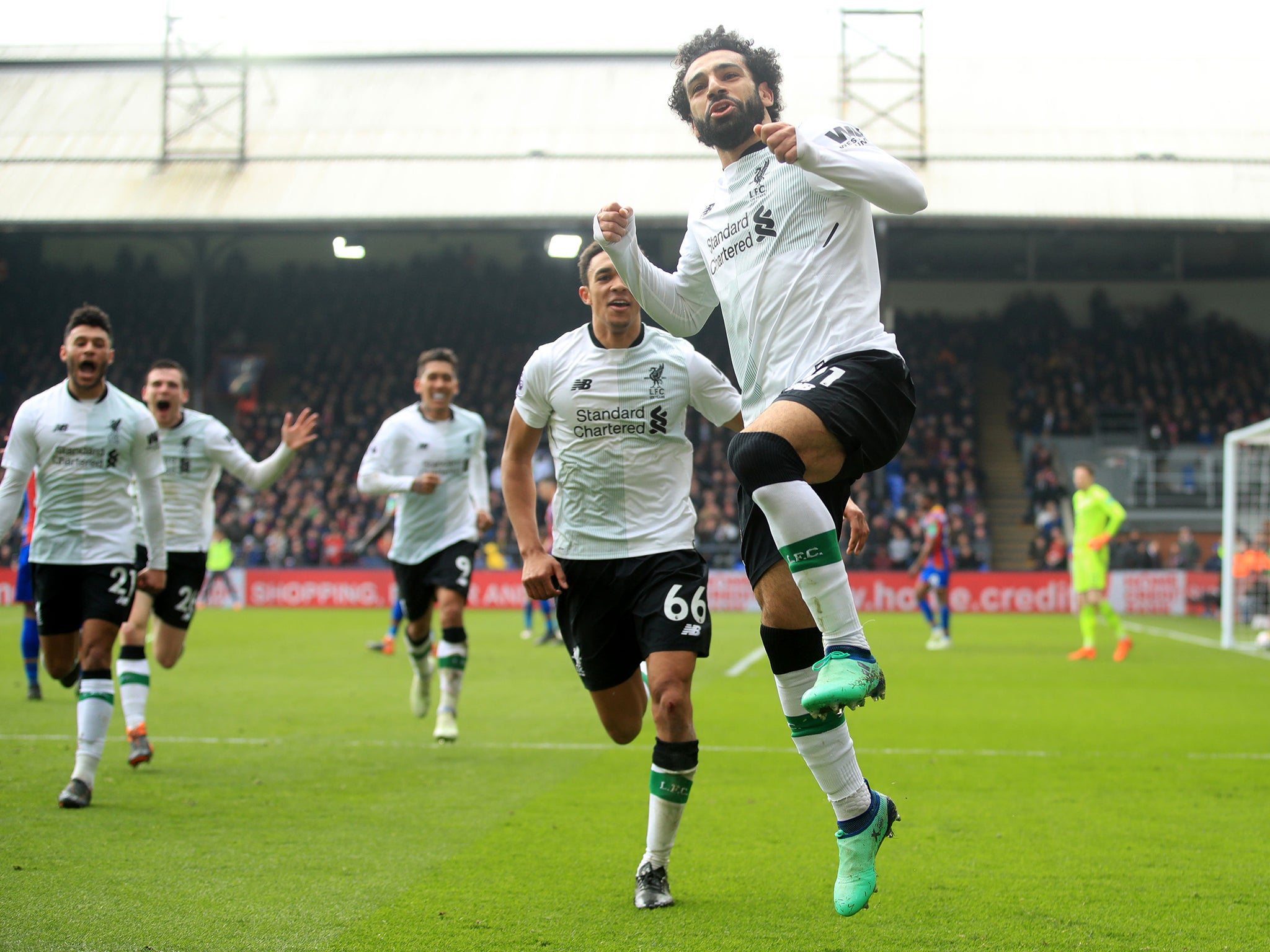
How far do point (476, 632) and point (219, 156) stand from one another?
16.2 metres

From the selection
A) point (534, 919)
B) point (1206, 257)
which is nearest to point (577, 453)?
point (534, 919)

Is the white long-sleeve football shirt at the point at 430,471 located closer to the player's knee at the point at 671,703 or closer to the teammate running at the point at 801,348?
the player's knee at the point at 671,703

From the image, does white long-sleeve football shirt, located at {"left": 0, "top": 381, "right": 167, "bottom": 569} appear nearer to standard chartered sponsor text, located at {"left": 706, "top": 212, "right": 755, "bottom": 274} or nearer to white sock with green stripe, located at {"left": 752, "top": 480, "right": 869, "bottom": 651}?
standard chartered sponsor text, located at {"left": 706, "top": 212, "right": 755, "bottom": 274}

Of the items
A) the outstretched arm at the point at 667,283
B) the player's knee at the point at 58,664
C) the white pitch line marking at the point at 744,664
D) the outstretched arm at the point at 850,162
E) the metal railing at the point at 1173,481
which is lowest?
the white pitch line marking at the point at 744,664

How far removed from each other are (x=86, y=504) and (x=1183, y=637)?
17383mm

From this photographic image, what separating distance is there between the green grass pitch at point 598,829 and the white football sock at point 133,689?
0.32 meters

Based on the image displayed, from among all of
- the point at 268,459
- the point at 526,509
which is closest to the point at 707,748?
the point at 268,459

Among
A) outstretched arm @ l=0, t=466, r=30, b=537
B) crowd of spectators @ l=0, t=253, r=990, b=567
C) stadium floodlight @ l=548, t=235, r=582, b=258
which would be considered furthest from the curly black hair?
crowd of spectators @ l=0, t=253, r=990, b=567

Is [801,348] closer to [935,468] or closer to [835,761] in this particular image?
[835,761]

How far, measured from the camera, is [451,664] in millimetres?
8242

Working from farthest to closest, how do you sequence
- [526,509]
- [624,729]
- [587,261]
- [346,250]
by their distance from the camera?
1. [346,250]
2. [587,261]
3. [624,729]
4. [526,509]

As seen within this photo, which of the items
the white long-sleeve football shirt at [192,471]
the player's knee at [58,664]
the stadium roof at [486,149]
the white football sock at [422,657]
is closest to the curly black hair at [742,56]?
the player's knee at [58,664]

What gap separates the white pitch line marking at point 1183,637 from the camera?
16844mm

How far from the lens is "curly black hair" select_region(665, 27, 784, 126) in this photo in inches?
161
